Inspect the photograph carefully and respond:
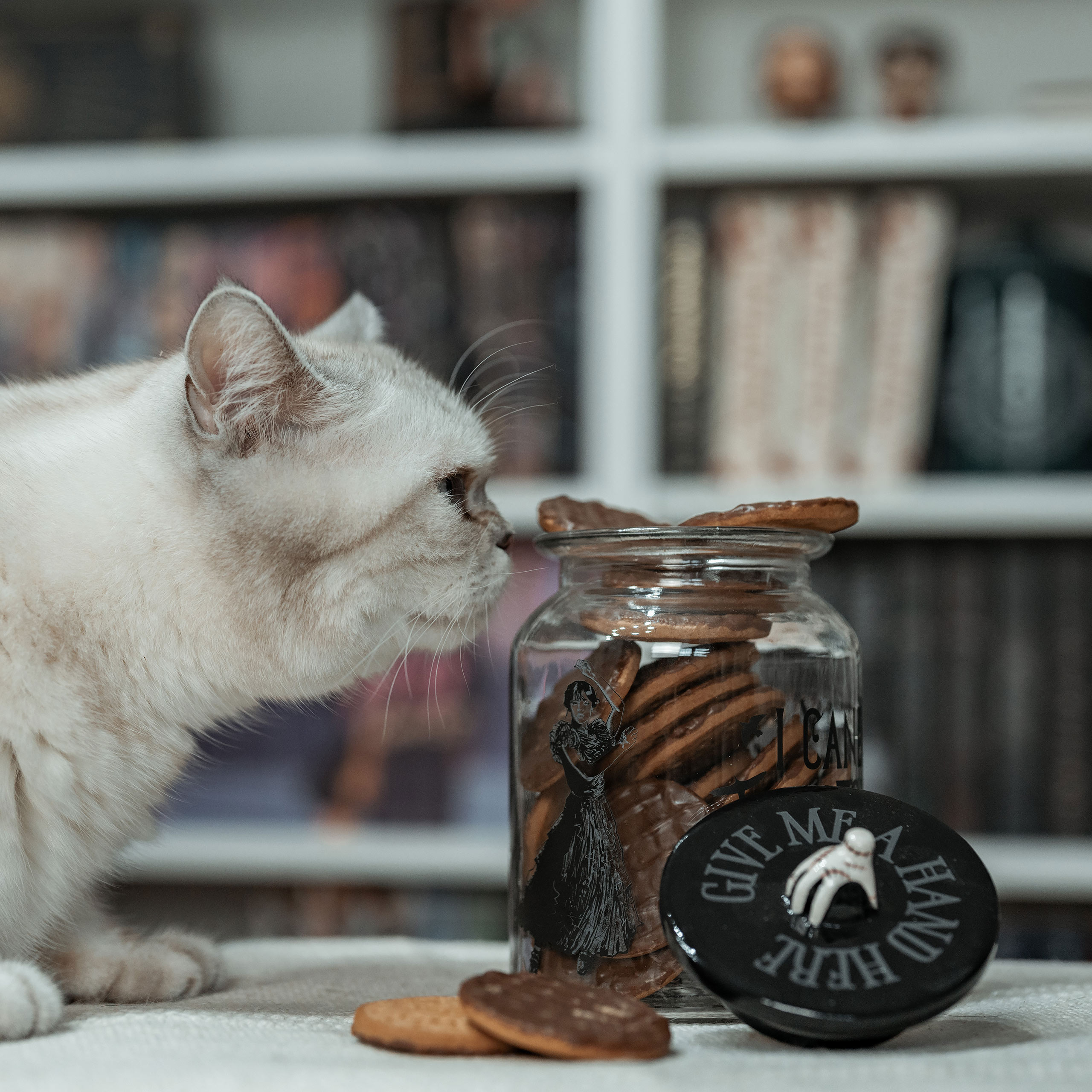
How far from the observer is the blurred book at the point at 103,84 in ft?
5.19

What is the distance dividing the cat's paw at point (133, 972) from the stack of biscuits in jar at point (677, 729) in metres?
0.26

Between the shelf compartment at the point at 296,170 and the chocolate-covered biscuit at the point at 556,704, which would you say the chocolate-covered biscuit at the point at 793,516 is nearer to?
the chocolate-covered biscuit at the point at 556,704

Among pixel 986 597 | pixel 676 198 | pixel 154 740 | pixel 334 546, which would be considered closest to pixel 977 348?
pixel 986 597

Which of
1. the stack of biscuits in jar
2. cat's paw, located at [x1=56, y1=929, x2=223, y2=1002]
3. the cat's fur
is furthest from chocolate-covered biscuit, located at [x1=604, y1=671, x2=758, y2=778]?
cat's paw, located at [x1=56, y1=929, x2=223, y2=1002]

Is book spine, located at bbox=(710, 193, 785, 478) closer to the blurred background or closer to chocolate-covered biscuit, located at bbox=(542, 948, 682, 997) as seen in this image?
the blurred background

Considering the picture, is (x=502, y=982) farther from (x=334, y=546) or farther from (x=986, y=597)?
(x=986, y=597)

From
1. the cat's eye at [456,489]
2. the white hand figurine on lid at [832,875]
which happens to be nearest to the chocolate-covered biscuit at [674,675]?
the white hand figurine on lid at [832,875]

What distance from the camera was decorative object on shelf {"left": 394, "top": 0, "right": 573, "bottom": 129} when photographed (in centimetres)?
155

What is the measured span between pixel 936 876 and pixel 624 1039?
0.17m

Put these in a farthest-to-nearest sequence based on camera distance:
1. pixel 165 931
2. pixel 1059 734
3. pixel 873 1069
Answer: pixel 1059 734, pixel 165 931, pixel 873 1069

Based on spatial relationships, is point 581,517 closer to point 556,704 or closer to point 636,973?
point 556,704

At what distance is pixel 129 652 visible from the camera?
683mm

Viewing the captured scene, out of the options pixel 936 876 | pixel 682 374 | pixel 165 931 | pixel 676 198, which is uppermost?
pixel 676 198

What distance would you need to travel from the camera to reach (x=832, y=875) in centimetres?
52
